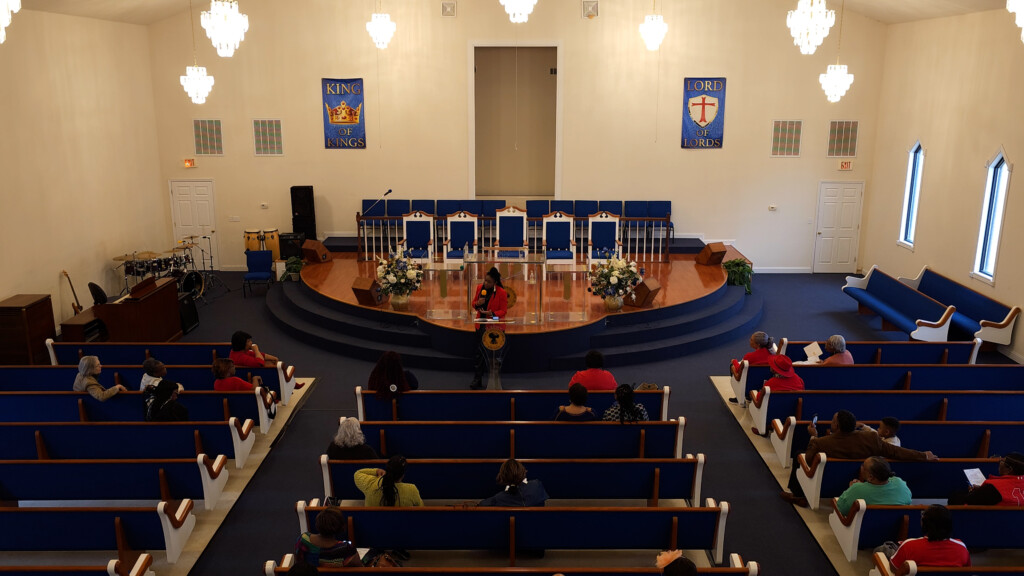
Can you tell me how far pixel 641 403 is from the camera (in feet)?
25.3

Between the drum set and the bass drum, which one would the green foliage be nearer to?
the drum set

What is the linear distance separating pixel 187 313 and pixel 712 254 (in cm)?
918

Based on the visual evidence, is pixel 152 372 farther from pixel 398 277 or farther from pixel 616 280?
pixel 616 280

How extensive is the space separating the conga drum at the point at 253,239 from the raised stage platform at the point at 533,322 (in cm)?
257

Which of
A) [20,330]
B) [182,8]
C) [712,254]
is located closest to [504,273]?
[712,254]

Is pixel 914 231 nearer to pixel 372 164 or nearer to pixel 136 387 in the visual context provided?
pixel 372 164

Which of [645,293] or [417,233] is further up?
[417,233]

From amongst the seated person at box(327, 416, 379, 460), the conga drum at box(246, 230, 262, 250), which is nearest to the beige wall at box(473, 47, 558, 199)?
the conga drum at box(246, 230, 262, 250)

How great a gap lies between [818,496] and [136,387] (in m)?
7.08

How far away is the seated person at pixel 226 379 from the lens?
26.0 ft

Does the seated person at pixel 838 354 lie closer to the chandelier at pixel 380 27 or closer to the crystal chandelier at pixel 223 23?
the crystal chandelier at pixel 223 23

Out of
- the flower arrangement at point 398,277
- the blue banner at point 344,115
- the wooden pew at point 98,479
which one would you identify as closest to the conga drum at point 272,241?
the blue banner at point 344,115

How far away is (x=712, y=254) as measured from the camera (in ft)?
47.6

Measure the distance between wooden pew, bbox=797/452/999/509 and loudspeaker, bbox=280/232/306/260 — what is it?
11.1m
